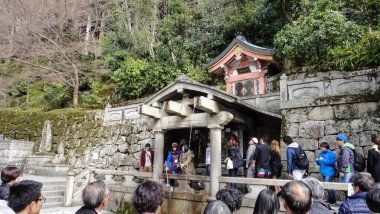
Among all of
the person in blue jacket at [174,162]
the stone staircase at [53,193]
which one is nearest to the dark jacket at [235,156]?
the person in blue jacket at [174,162]

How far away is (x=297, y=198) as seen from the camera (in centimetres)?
257

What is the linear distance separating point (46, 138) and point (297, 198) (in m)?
19.0

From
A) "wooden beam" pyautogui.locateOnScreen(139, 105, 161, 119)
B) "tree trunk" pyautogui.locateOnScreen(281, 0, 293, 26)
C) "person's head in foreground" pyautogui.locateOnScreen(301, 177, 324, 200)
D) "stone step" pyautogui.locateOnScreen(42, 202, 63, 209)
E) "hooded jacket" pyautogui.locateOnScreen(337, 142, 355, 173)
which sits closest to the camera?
"person's head in foreground" pyautogui.locateOnScreen(301, 177, 324, 200)

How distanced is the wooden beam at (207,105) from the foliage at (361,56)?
4293mm

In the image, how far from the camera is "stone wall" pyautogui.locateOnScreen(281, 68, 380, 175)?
26.5 ft

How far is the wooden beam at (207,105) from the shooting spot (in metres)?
7.92

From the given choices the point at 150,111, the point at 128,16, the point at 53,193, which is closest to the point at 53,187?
the point at 53,193

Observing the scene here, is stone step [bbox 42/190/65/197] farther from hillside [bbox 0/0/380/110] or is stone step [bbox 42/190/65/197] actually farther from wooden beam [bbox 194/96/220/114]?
hillside [bbox 0/0/380/110]

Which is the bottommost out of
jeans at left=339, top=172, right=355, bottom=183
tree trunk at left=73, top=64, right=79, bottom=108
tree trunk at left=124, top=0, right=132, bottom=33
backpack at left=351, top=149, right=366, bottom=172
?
jeans at left=339, top=172, right=355, bottom=183

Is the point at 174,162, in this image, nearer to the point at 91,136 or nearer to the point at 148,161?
the point at 148,161

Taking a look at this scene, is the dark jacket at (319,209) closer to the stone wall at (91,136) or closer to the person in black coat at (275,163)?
the person in black coat at (275,163)

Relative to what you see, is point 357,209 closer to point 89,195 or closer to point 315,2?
point 89,195

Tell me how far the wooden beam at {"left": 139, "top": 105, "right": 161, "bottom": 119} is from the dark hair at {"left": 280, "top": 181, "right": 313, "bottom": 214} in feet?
22.7

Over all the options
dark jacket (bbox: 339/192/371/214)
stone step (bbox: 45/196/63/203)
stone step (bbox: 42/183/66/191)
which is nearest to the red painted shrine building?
stone step (bbox: 42/183/66/191)
